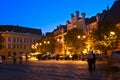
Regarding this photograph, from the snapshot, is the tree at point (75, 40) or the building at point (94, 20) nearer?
the building at point (94, 20)

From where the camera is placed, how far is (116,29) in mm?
71938

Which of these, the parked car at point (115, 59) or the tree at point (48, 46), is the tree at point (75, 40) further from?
the parked car at point (115, 59)

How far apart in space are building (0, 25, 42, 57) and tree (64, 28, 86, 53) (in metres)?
61.4

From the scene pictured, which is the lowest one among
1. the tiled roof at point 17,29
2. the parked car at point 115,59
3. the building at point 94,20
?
the parked car at point 115,59

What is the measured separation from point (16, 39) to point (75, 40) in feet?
227

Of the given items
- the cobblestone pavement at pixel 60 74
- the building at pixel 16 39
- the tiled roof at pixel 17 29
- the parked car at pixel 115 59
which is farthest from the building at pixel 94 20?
the parked car at pixel 115 59

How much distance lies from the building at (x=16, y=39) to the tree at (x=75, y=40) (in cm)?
6142

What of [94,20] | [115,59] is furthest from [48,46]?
[115,59]

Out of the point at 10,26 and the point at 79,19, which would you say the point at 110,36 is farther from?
the point at 10,26

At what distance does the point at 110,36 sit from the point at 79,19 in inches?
1722

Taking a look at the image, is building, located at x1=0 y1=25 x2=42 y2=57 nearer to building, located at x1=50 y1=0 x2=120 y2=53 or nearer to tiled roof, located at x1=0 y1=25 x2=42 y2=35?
tiled roof, located at x1=0 y1=25 x2=42 y2=35

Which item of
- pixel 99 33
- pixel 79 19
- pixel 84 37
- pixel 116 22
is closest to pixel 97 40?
pixel 99 33

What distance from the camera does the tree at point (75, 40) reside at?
91.5m

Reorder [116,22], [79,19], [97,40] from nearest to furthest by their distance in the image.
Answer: [97,40], [116,22], [79,19]
